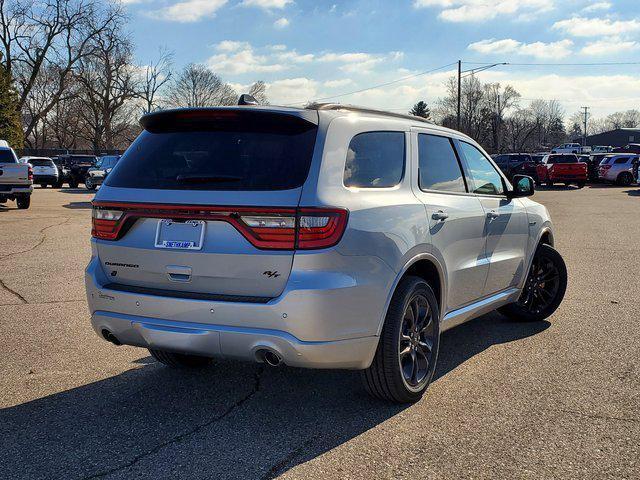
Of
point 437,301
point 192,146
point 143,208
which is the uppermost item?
point 192,146

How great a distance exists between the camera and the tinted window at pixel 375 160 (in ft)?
12.6

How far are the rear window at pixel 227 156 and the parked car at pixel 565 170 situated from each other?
115 feet

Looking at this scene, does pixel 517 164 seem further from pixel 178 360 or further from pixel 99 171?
pixel 178 360

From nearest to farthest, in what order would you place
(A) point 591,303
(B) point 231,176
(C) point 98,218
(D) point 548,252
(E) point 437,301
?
(B) point 231,176 → (C) point 98,218 → (E) point 437,301 → (D) point 548,252 → (A) point 591,303

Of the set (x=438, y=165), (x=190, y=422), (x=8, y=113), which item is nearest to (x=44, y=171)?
(x=8, y=113)

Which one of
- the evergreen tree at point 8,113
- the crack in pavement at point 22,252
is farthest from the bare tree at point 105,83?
the crack in pavement at point 22,252

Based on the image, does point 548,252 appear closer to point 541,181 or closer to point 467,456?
point 467,456

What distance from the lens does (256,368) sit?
488 centimetres

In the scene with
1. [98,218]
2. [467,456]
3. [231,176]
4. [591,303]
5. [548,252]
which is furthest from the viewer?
[591,303]

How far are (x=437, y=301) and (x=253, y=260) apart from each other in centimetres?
156

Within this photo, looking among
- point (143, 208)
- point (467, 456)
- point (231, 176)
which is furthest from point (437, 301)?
point (143, 208)

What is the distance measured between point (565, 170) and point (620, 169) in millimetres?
4034

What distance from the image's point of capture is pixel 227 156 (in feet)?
12.3

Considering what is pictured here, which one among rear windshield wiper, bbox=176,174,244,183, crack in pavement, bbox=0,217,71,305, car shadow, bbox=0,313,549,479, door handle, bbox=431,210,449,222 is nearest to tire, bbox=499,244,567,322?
car shadow, bbox=0,313,549,479
